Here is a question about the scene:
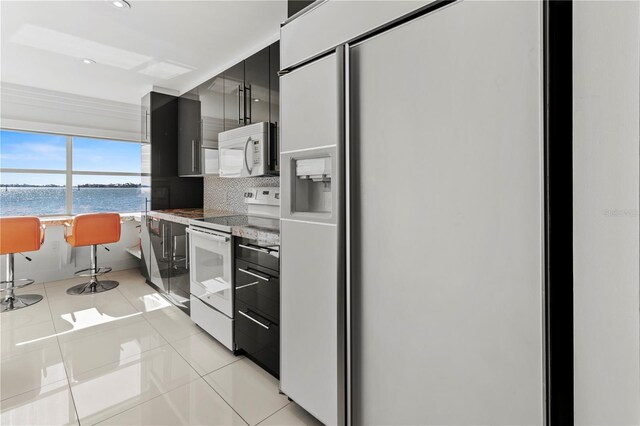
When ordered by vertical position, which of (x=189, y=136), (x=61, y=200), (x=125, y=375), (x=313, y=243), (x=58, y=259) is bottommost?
(x=125, y=375)

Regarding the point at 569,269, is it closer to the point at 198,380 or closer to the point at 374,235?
the point at 374,235

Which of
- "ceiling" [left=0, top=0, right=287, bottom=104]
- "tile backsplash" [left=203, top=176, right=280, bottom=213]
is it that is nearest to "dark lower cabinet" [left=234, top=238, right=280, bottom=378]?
"tile backsplash" [left=203, top=176, right=280, bottom=213]

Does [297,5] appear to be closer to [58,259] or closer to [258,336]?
[258,336]

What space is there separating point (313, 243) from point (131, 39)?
256cm

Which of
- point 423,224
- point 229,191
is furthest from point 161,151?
point 423,224

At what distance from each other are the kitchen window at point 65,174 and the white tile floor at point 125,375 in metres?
1.81

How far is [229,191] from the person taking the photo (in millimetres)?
3631

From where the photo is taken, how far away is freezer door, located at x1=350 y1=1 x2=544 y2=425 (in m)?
0.88

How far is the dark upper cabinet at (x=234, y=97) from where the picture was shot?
2.80 m

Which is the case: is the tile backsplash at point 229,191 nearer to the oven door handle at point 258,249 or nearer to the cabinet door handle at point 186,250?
the cabinet door handle at point 186,250

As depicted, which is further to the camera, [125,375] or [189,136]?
[189,136]

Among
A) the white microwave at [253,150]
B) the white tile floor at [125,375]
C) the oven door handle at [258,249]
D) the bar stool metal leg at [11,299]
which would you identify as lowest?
the white tile floor at [125,375]

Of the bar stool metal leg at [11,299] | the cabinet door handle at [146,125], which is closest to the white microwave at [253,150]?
the cabinet door handle at [146,125]

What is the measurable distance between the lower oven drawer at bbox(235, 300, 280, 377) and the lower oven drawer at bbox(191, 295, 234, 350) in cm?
10
